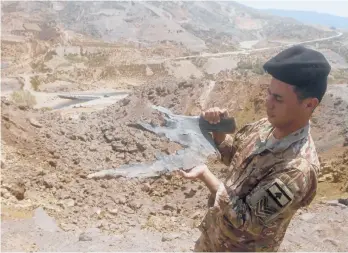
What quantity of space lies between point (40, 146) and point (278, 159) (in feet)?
31.1

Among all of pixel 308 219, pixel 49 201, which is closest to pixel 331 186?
pixel 308 219

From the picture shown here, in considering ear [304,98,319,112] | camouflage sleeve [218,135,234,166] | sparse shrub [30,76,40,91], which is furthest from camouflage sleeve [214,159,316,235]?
sparse shrub [30,76,40,91]

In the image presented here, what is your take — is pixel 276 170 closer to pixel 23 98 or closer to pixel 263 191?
pixel 263 191

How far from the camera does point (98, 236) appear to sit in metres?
6.74

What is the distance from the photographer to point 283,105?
2.03 meters

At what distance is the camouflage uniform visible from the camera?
76.5 inches

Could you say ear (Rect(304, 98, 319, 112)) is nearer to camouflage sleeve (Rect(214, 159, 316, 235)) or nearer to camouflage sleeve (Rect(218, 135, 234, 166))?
camouflage sleeve (Rect(214, 159, 316, 235))

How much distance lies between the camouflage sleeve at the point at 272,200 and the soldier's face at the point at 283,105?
0.23 metres

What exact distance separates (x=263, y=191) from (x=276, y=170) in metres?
0.12

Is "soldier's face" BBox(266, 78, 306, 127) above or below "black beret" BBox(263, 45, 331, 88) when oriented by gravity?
below

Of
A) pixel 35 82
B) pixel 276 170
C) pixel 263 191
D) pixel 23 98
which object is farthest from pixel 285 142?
pixel 35 82

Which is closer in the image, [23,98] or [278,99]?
[278,99]

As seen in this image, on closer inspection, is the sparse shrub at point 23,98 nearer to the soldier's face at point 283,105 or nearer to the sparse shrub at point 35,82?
the sparse shrub at point 35,82

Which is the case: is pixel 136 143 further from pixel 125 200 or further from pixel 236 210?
pixel 236 210
